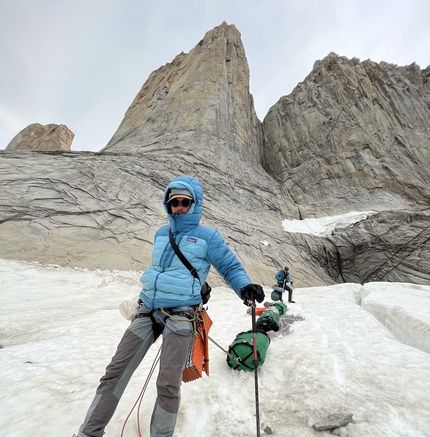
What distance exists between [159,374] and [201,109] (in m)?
29.7

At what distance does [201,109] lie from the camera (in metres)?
28.8

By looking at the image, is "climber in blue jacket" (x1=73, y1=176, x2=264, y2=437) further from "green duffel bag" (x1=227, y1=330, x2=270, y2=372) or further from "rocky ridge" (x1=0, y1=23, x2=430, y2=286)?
"rocky ridge" (x1=0, y1=23, x2=430, y2=286)

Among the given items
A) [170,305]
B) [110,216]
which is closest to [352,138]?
[110,216]

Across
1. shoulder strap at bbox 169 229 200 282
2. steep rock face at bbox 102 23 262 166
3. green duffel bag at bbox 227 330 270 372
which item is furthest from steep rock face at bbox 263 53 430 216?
shoulder strap at bbox 169 229 200 282

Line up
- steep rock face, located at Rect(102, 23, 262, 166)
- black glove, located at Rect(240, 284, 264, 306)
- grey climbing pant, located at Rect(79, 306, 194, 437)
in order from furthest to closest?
steep rock face, located at Rect(102, 23, 262, 166) → black glove, located at Rect(240, 284, 264, 306) → grey climbing pant, located at Rect(79, 306, 194, 437)

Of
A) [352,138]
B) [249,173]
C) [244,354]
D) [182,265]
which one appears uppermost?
[352,138]

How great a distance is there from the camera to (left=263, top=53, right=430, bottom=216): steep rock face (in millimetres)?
28047

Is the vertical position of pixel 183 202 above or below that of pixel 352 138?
below

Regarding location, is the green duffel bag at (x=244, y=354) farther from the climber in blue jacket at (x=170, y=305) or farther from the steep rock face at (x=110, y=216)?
the steep rock face at (x=110, y=216)

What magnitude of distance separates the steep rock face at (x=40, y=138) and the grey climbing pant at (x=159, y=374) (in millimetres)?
57952

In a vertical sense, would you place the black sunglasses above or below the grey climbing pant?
above

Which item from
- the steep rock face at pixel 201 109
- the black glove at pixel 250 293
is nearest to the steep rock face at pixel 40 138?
the steep rock face at pixel 201 109

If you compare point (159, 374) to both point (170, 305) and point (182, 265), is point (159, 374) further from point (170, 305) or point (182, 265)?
point (182, 265)

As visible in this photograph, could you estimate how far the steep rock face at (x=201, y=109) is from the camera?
26125 mm
